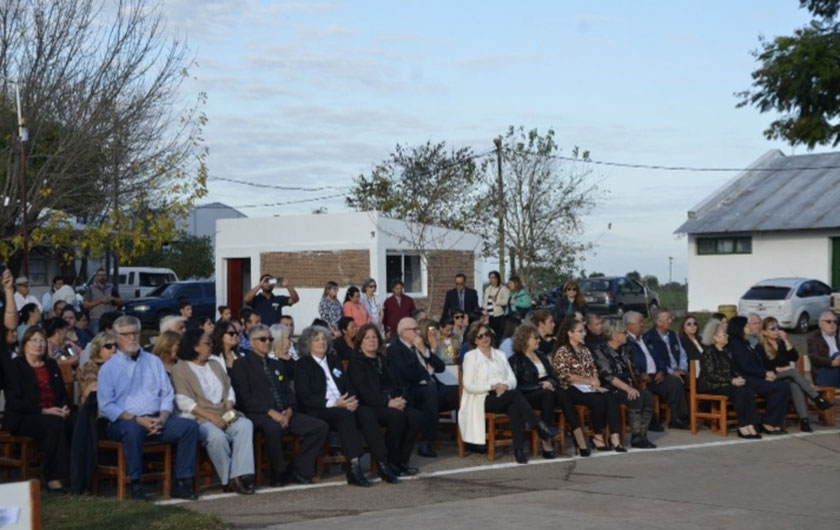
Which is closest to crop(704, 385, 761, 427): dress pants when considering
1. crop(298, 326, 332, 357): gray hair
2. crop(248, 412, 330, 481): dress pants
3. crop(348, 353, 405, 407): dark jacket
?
crop(348, 353, 405, 407): dark jacket

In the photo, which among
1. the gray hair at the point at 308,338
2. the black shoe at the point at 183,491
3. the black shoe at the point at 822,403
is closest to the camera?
the black shoe at the point at 183,491

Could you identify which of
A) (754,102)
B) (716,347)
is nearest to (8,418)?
(716,347)

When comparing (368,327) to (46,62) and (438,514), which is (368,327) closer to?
(438,514)

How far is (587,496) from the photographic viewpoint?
31.8ft

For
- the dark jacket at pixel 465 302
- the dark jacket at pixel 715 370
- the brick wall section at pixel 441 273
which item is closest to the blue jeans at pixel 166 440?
the dark jacket at pixel 715 370

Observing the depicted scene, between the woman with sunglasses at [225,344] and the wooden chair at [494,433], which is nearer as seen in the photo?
the woman with sunglasses at [225,344]

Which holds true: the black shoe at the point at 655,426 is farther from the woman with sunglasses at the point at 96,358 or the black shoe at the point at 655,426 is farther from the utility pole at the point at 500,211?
the utility pole at the point at 500,211

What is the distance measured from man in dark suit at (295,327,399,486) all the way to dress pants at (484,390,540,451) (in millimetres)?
1610

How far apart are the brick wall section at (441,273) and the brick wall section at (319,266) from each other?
230cm

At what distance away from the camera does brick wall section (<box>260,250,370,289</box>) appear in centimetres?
3272

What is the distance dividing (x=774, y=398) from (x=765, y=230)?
83.3 feet

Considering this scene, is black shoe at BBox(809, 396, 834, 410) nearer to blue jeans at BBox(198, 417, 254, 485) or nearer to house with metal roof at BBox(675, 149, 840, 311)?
blue jeans at BBox(198, 417, 254, 485)

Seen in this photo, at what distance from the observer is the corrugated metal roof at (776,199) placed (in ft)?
124

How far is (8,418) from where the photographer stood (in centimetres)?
1036
